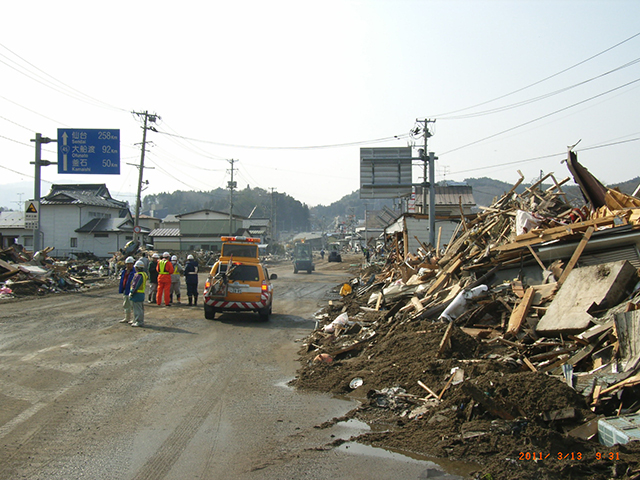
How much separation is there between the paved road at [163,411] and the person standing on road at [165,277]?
14.9 ft

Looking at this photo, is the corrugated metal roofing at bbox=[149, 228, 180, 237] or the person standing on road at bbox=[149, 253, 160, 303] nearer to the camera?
the person standing on road at bbox=[149, 253, 160, 303]

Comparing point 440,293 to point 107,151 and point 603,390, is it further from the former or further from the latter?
point 107,151

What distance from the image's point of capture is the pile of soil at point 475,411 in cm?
444

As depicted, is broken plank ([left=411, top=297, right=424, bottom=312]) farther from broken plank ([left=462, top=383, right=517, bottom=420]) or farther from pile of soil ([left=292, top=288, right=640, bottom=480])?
broken plank ([left=462, top=383, right=517, bottom=420])

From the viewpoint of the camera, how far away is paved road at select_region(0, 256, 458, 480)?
4766mm

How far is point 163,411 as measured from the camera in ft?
21.1

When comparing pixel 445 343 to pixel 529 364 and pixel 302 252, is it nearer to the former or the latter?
pixel 529 364

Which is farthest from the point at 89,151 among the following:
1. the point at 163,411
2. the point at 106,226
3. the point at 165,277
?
the point at 106,226

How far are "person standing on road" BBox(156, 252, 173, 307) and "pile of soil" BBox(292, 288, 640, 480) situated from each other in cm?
1006

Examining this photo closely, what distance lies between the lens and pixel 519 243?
34.4ft

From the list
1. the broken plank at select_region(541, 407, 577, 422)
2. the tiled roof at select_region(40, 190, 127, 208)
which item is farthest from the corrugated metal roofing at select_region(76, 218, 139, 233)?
the broken plank at select_region(541, 407, 577, 422)

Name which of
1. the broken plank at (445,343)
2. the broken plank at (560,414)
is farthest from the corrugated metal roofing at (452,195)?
the broken plank at (560,414)

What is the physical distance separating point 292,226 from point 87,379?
158484mm
